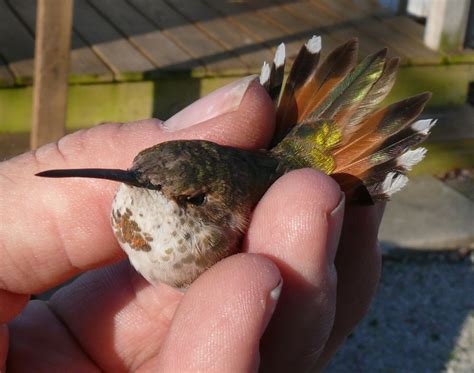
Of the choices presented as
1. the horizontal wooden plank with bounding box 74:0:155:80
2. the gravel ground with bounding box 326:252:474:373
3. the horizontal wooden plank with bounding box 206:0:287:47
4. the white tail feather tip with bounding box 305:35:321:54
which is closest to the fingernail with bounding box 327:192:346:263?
the white tail feather tip with bounding box 305:35:321:54

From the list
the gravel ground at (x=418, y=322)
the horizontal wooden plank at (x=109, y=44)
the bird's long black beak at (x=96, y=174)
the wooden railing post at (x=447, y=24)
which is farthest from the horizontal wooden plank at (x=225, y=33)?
the bird's long black beak at (x=96, y=174)

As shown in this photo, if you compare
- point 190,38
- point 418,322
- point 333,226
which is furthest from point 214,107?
point 190,38

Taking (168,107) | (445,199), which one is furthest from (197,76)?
(445,199)

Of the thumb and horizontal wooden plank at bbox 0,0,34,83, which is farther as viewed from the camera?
horizontal wooden plank at bbox 0,0,34,83

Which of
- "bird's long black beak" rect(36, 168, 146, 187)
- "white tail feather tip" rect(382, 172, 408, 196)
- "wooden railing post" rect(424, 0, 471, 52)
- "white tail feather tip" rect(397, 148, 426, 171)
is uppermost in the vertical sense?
"bird's long black beak" rect(36, 168, 146, 187)

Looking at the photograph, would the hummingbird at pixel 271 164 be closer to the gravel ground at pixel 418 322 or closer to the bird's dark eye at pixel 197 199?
the bird's dark eye at pixel 197 199

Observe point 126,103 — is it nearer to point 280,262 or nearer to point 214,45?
point 214,45

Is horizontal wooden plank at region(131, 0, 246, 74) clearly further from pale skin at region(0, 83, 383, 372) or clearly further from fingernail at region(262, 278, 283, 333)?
fingernail at region(262, 278, 283, 333)
